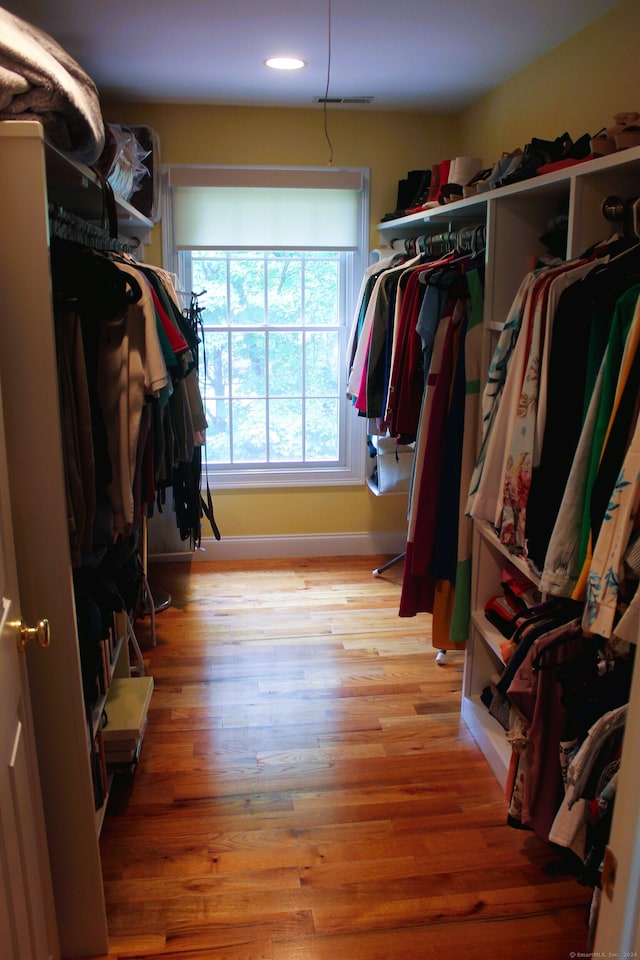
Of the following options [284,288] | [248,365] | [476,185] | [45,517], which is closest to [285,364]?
[248,365]

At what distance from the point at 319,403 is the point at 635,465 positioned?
10.5 ft

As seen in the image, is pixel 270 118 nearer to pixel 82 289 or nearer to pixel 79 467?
pixel 82 289

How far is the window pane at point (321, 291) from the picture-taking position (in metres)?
4.27

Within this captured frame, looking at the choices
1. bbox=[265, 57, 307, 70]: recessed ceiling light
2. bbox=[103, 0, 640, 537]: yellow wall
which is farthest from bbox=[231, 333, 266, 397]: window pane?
bbox=[265, 57, 307, 70]: recessed ceiling light

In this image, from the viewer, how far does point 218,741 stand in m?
2.68

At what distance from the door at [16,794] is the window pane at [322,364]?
3.07 metres

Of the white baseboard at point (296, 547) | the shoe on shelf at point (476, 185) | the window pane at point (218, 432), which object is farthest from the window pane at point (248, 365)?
the shoe on shelf at point (476, 185)

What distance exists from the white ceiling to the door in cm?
204

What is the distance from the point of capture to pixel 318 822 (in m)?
2.28

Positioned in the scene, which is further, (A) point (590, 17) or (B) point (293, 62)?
(B) point (293, 62)

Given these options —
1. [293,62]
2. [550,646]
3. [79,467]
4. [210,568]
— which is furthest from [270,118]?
[550,646]

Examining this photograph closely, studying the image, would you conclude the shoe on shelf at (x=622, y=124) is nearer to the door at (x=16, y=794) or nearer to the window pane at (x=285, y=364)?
the door at (x=16, y=794)

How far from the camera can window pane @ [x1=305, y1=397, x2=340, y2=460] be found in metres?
4.43

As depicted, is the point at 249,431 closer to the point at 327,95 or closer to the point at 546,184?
the point at 327,95
